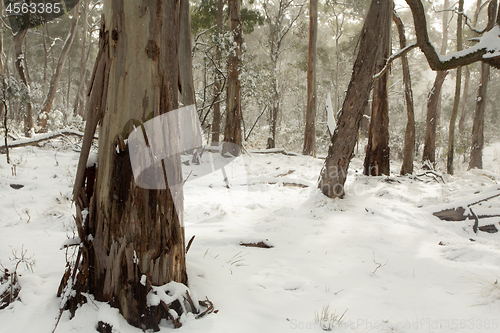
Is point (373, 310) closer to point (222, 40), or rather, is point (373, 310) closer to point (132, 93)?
point (132, 93)

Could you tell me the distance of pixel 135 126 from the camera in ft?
5.21

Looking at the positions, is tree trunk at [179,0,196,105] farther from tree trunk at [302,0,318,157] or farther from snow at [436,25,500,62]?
tree trunk at [302,0,318,157]

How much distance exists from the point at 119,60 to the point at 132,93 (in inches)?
7.7

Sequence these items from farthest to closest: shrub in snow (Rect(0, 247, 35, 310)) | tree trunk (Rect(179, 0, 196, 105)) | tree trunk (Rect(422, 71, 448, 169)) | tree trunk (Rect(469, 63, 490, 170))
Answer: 1. tree trunk (Rect(469, 63, 490, 170))
2. tree trunk (Rect(422, 71, 448, 169))
3. tree trunk (Rect(179, 0, 196, 105))
4. shrub in snow (Rect(0, 247, 35, 310))

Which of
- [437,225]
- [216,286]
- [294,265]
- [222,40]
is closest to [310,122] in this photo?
[222,40]

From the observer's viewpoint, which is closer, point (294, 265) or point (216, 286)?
point (216, 286)

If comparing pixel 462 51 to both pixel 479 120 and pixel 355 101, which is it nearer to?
pixel 355 101

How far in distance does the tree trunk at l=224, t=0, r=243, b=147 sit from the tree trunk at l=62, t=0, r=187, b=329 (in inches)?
273

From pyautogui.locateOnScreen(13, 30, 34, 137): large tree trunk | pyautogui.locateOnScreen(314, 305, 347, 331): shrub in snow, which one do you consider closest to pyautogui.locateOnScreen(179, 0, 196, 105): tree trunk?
pyautogui.locateOnScreen(314, 305, 347, 331): shrub in snow

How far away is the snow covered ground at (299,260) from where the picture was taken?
1.77 metres

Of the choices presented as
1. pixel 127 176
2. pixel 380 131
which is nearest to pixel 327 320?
pixel 127 176

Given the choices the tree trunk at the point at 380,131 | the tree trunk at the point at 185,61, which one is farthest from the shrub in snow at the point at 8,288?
the tree trunk at the point at 380,131

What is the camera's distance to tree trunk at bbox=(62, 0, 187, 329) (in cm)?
157

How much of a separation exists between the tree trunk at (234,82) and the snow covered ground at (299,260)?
3256mm
